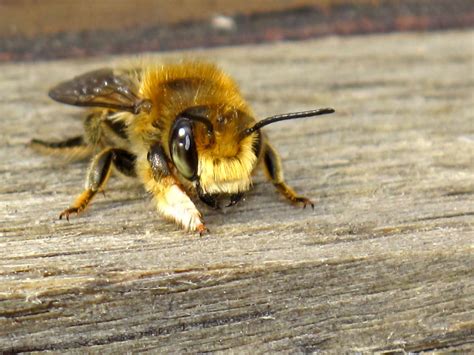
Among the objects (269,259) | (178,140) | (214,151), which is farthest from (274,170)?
(269,259)

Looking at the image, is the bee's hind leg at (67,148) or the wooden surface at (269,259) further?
the bee's hind leg at (67,148)

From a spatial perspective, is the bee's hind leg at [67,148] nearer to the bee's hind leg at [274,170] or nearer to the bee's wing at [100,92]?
the bee's wing at [100,92]

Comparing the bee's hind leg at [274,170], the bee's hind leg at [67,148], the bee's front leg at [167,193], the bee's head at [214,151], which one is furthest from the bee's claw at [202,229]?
the bee's hind leg at [67,148]

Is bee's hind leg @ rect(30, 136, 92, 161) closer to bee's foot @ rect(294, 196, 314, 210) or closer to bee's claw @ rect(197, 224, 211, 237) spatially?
bee's claw @ rect(197, 224, 211, 237)

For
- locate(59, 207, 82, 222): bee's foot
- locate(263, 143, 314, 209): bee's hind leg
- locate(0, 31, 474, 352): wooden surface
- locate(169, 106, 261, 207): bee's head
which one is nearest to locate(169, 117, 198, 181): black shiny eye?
locate(169, 106, 261, 207): bee's head

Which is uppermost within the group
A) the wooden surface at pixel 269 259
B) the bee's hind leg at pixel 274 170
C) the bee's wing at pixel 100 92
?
the bee's wing at pixel 100 92
